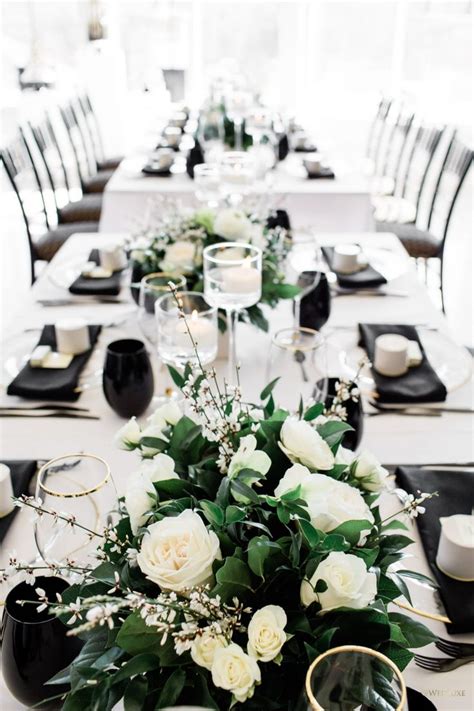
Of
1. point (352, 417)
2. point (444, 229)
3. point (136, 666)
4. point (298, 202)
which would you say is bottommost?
point (444, 229)

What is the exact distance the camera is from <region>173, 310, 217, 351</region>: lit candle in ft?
4.40

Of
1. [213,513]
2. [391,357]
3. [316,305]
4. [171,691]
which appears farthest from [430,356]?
[171,691]

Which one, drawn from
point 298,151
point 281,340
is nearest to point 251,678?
point 281,340

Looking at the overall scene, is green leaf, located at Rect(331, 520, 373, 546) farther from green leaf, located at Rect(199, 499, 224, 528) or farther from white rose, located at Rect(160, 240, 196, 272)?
white rose, located at Rect(160, 240, 196, 272)

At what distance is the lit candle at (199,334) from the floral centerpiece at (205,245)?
239 millimetres

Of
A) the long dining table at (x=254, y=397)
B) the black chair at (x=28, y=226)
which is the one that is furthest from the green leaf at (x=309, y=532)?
the black chair at (x=28, y=226)

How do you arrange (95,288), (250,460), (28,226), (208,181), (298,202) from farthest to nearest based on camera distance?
1. (28,226)
2. (298,202)
3. (208,181)
4. (95,288)
5. (250,460)

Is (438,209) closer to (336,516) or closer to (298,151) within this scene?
(298,151)

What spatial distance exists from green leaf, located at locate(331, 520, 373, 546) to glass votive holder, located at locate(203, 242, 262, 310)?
0.75m

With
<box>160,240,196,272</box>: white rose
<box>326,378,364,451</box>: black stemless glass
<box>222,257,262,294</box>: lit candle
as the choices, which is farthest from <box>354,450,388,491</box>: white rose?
<box>160,240,196,272</box>: white rose

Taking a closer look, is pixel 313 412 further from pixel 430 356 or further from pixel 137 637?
pixel 430 356

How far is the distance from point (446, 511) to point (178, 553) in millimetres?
596

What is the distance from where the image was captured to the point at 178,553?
67cm

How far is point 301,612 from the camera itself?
2.25ft
